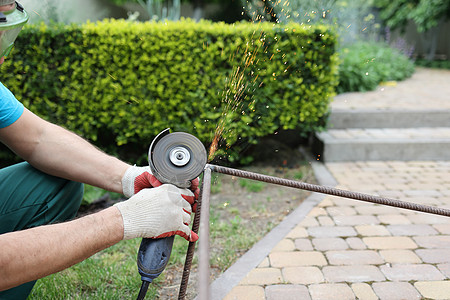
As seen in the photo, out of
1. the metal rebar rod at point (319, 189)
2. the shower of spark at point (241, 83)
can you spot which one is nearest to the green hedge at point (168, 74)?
the shower of spark at point (241, 83)

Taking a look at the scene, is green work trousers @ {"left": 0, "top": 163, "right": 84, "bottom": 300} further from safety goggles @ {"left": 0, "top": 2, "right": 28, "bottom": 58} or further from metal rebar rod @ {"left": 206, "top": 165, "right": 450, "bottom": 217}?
metal rebar rod @ {"left": 206, "top": 165, "right": 450, "bottom": 217}

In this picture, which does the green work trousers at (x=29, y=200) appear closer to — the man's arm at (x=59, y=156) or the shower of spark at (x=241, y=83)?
the man's arm at (x=59, y=156)

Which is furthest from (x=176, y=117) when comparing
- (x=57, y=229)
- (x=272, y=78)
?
(x=57, y=229)

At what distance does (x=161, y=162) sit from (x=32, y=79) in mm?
3055

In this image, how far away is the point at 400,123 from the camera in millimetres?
5449

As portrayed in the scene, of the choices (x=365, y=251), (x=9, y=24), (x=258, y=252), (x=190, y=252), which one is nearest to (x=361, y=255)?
(x=365, y=251)

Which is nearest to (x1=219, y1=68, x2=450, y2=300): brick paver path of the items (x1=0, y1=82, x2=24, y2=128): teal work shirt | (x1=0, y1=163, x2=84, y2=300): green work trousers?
(x1=0, y1=163, x2=84, y2=300): green work trousers

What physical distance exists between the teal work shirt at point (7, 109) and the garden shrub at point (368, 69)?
5.10 m

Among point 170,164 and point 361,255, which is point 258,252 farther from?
point 170,164

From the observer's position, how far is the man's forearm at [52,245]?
4.21ft

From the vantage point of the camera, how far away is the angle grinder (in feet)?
5.04

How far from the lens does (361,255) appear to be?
8.42ft

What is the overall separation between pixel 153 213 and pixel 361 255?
1.63 meters

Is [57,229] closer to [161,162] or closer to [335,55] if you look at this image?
[161,162]
